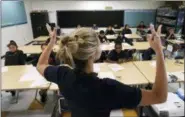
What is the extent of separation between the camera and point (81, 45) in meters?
0.82

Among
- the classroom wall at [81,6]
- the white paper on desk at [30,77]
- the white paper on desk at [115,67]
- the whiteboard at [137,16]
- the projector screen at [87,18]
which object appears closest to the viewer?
the white paper on desk at [30,77]

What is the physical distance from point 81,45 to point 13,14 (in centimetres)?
653

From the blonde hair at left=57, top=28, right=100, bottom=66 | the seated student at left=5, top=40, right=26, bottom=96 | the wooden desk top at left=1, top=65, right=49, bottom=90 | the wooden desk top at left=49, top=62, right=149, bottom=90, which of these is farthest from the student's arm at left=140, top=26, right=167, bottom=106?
the seated student at left=5, top=40, right=26, bottom=96

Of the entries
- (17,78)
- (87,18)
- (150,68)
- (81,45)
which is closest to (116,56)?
(150,68)

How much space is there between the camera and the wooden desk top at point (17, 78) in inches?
86.1

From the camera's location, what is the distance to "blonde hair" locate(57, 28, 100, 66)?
0.81 m

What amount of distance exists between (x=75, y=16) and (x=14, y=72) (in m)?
6.02

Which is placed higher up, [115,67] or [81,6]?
[81,6]

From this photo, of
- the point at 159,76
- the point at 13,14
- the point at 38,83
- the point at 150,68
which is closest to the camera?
the point at 159,76

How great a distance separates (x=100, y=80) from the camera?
82 cm

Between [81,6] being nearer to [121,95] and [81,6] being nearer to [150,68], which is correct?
[150,68]

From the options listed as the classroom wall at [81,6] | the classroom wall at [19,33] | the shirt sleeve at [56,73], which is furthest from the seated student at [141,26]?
the shirt sleeve at [56,73]

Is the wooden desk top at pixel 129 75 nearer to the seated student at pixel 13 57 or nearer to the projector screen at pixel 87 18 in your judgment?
the seated student at pixel 13 57

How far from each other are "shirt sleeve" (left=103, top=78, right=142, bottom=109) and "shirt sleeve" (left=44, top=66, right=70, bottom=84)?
222 mm
